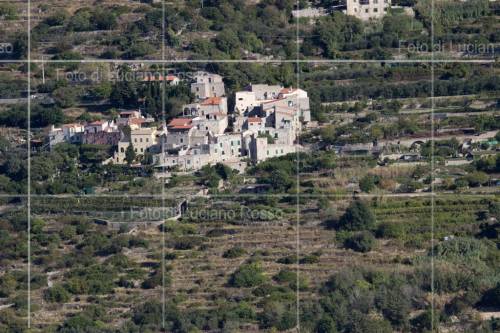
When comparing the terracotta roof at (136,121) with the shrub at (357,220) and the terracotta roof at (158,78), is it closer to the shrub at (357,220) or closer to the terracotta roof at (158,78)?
the terracotta roof at (158,78)

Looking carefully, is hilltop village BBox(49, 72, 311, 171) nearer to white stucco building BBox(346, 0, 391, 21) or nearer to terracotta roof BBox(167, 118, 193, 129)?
terracotta roof BBox(167, 118, 193, 129)

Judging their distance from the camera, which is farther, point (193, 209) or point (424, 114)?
point (424, 114)

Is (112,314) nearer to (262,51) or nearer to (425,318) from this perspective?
(425,318)

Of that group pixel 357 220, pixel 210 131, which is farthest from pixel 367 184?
pixel 210 131

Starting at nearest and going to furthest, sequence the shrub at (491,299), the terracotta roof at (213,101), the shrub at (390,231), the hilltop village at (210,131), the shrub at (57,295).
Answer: the shrub at (491,299) → the shrub at (57,295) → the shrub at (390,231) → the hilltop village at (210,131) → the terracotta roof at (213,101)

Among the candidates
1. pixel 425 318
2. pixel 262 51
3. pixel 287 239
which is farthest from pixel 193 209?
pixel 262 51

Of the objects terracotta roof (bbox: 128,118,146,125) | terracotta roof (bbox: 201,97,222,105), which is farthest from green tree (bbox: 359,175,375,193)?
terracotta roof (bbox: 128,118,146,125)

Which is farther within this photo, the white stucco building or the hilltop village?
the white stucco building

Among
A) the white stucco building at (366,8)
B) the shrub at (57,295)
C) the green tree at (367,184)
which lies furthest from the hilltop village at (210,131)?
the white stucco building at (366,8)
